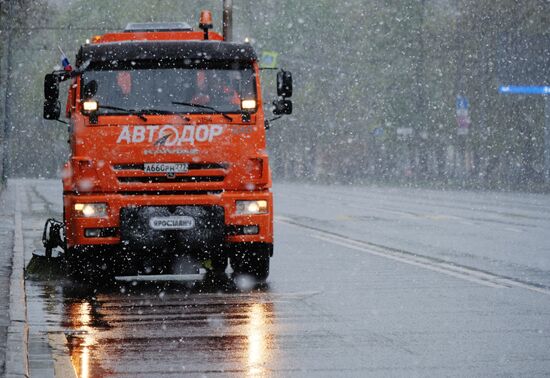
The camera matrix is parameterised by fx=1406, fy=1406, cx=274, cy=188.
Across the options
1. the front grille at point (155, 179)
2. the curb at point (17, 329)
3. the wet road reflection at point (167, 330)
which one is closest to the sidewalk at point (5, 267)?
the curb at point (17, 329)

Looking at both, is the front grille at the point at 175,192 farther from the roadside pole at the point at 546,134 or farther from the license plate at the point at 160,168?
the roadside pole at the point at 546,134

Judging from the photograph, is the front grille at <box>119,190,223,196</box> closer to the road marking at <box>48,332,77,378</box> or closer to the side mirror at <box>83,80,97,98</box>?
the side mirror at <box>83,80,97,98</box>

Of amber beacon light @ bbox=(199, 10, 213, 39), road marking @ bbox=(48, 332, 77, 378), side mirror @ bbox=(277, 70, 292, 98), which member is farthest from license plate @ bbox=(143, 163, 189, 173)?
road marking @ bbox=(48, 332, 77, 378)

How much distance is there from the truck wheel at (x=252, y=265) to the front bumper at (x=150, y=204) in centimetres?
86

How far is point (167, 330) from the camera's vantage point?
12.1 m

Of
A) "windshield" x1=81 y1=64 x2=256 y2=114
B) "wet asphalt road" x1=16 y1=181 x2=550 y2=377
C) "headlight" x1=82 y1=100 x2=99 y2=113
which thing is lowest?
"wet asphalt road" x1=16 y1=181 x2=550 y2=377

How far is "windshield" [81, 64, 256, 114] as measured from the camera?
52.6 feet

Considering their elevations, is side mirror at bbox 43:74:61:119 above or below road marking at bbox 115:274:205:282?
above

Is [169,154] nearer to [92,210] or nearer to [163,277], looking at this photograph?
[92,210]

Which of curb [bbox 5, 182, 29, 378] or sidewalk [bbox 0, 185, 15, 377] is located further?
sidewalk [bbox 0, 185, 15, 377]

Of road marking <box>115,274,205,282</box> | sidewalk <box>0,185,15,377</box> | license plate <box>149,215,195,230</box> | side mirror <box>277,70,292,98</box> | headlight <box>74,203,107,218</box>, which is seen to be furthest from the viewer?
road marking <box>115,274,205,282</box>

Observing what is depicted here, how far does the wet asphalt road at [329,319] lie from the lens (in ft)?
33.0

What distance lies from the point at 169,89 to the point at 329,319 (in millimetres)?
4373

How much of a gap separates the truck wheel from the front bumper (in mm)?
859
